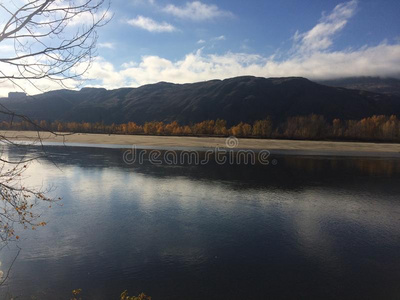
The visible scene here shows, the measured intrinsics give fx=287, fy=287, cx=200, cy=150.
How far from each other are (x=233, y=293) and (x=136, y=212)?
9960mm

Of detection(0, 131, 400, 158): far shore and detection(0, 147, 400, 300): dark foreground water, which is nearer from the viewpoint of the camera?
detection(0, 147, 400, 300): dark foreground water

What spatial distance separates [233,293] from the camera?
9.59 meters

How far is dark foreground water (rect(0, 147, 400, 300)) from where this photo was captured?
32.3ft

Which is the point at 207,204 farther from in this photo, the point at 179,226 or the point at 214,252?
the point at 214,252

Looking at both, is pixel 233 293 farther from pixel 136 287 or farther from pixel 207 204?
pixel 207 204

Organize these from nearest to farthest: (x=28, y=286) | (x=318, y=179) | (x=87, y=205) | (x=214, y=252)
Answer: (x=28, y=286) → (x=214, y=252) → (x=87, y=205) → (x=318, y=179)

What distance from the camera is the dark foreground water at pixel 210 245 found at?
32.3ft

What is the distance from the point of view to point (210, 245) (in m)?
13.4

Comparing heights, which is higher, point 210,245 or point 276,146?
point 276,146

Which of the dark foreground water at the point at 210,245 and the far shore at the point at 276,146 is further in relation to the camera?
the far shore at the point at 276,146

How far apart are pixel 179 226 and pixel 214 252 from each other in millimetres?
3569

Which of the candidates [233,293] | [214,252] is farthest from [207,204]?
[233,293]

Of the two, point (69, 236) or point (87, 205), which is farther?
Answer: point (87, 205)

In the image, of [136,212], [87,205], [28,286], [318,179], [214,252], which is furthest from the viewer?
[318,179]
